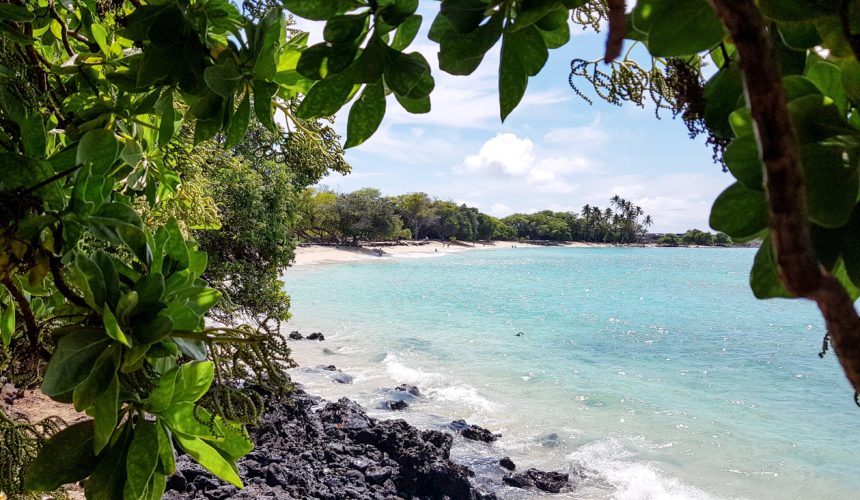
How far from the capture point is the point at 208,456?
84 cm

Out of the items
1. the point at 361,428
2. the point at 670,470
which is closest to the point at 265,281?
the point at 361,428

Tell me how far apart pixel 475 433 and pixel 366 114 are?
8.53m

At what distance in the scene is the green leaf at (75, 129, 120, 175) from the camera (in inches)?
32.9

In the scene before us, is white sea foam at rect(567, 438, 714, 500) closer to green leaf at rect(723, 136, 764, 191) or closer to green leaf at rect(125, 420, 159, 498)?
green leaf at rect(125, 420, 159, 498)

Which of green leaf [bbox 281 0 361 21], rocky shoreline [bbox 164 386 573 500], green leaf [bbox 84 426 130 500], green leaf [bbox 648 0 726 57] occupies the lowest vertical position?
rocky shoreline [bbox 164 386 573 500]

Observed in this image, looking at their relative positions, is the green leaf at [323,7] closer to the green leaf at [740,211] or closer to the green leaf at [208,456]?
the green leaf at [740,211]

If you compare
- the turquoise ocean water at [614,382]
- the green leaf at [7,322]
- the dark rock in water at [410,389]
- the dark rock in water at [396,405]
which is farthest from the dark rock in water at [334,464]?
the green leaf at [7,322]

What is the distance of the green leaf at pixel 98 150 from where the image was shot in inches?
32.9

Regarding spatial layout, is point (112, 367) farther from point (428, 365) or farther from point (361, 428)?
point (428, 365)

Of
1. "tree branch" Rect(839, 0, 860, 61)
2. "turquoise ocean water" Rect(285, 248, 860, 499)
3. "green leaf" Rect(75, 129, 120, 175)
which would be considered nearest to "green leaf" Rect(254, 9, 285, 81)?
"green leaf" Rect(75, 129, 120, 175)

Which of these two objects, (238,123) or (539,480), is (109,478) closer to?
(238,123)

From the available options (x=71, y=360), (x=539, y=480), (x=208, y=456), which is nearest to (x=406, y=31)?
(x=71, y=360)

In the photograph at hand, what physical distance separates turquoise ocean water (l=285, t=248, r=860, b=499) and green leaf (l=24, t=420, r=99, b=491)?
686cm

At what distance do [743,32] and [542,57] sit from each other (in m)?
0.46
